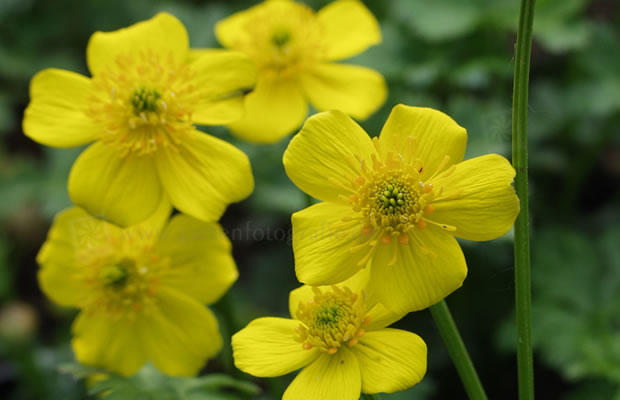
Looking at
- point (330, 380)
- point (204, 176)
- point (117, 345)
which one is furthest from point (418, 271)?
point (117, 345)

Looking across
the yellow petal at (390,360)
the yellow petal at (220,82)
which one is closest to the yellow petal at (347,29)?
the yellow petal at (220,82)

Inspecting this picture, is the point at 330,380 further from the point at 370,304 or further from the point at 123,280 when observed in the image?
the point at 123,280

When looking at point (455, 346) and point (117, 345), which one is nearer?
point (455, 346)

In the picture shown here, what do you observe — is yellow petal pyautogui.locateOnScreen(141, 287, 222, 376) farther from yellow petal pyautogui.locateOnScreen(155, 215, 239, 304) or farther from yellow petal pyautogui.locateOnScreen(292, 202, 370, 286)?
yellow petal pyautogui.locateOnScreen(292, 202, 370, 286)

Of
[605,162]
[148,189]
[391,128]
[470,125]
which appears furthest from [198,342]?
[605,162]

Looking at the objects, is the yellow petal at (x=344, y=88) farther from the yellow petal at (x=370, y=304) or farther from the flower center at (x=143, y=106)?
the yellow petal at (x=370, y=304)
